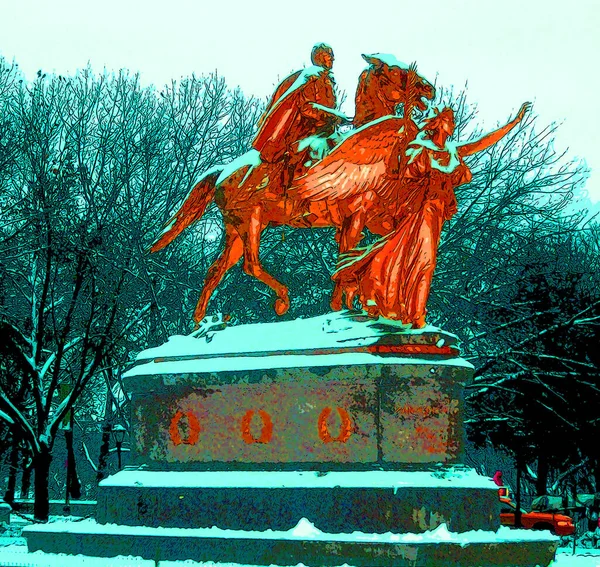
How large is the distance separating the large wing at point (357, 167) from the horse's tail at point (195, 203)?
1744 millimetres

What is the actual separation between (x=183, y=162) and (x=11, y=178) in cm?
430

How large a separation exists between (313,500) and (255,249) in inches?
136

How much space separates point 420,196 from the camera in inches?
480

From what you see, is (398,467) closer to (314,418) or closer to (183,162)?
(314,418)

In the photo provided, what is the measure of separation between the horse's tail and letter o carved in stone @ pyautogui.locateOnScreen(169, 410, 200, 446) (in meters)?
2.52

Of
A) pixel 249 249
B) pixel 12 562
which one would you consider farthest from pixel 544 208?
pixel 12 562

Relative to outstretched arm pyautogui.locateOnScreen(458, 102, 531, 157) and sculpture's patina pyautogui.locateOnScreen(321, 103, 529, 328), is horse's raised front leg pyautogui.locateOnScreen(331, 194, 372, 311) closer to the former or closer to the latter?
sculpture's patina pyautogui.locateOnScreen(321, 103, 529, 328)

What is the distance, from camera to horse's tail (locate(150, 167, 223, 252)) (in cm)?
1372

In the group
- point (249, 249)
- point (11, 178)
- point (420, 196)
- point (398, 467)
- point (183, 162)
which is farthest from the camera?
point (183, 162)

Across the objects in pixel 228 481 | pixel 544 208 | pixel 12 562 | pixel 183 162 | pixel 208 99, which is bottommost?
pixel 12 562

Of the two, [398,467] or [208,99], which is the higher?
[208,99]

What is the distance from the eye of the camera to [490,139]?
40.4 feet

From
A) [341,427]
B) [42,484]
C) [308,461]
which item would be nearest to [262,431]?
[308,461]

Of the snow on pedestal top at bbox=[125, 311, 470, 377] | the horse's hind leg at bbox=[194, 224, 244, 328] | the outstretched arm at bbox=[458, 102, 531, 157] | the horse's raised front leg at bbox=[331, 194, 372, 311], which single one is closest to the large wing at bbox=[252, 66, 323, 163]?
the horse's hind leg at bbox=[194, 224, 244, 328]
